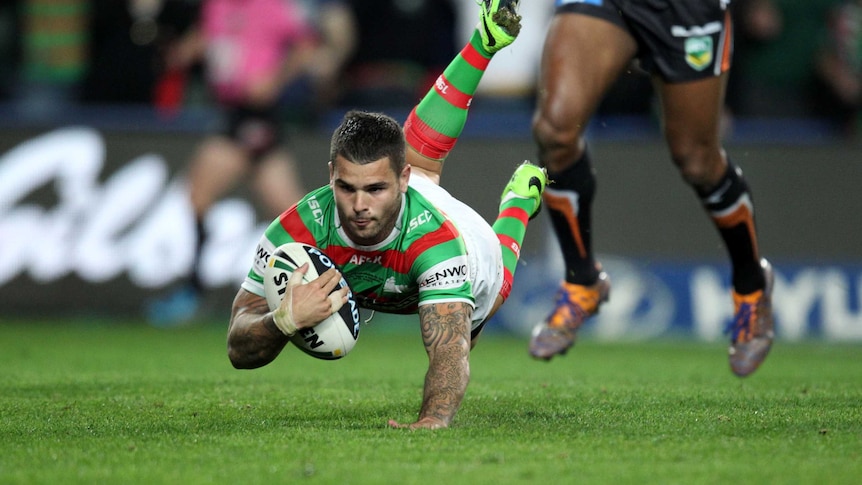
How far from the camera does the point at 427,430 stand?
4.90 meters

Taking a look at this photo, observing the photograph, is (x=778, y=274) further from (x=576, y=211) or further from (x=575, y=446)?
(x=575, y=446)

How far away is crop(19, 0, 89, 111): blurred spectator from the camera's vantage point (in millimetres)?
13258

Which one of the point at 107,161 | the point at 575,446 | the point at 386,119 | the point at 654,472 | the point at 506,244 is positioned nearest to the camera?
the point at 654,472

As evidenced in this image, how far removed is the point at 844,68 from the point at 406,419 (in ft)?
31.9

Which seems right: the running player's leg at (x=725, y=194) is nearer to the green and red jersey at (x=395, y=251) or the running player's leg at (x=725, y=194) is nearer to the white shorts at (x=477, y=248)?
the white shorts at (x=477, y=248)

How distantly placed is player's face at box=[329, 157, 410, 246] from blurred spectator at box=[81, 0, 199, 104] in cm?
847

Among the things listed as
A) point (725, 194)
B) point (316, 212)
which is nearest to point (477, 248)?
point (316, 212)

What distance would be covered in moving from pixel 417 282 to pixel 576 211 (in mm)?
1626

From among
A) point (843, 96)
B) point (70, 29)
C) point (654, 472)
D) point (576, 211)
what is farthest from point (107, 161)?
point (654, 472)

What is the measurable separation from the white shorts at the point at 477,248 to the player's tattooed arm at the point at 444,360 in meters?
0.38

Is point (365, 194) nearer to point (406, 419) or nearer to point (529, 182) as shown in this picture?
point (406, 419)

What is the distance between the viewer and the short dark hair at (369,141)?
16.9ft

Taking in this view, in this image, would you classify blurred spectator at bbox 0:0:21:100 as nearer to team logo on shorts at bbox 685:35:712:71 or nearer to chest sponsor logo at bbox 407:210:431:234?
team logo on shorts at bbox 685:35:712:71

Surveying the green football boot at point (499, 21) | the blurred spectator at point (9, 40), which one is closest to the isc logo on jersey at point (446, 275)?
the green football boot at point (499, 21)
